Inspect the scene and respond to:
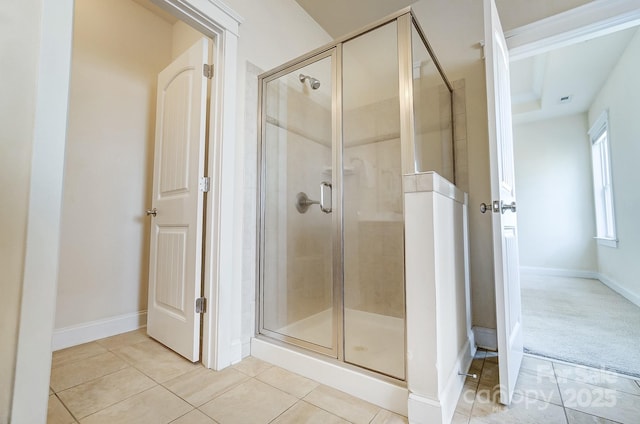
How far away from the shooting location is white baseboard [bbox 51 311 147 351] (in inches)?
71.4

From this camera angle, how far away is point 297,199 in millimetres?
1996

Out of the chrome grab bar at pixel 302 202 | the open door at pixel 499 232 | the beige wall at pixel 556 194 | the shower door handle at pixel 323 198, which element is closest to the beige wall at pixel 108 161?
the chrome grab bar at pixel 302 202

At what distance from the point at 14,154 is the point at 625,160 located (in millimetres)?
4956

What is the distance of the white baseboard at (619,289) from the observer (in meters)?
2.84

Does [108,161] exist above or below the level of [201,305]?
above

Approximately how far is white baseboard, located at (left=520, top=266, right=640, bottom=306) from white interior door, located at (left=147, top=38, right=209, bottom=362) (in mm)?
4278

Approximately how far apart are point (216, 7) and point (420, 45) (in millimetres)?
1188

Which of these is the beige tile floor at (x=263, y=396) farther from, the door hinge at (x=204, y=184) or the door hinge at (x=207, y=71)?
the door hinge at (x=207, y=71)

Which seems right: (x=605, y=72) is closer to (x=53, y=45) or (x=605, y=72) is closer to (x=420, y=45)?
(x=420, y=45)

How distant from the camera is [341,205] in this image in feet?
5.16

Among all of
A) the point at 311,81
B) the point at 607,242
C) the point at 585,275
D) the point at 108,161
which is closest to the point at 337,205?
the point at 311,81

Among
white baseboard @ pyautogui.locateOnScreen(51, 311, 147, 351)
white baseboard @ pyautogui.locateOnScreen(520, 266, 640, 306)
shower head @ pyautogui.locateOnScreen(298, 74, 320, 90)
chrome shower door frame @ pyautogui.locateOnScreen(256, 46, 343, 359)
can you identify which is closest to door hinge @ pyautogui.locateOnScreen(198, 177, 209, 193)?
chrome shower door frame @ pyautogui.locateOnScreen(256, 46, 343, 359)

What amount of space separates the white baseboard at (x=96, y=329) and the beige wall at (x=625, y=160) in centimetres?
475

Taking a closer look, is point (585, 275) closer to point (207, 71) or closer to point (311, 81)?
point (311, 81)
